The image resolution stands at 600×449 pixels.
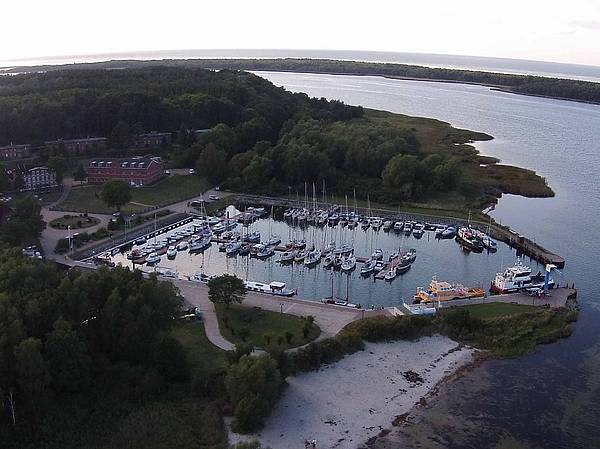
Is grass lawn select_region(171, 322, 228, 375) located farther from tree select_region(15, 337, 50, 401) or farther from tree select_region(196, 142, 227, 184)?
tree select_region(196, 142, 227, 184)

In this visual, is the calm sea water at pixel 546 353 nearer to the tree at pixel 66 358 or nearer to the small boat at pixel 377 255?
the small boat at pixel 377 255

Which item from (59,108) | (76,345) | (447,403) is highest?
(59,108)

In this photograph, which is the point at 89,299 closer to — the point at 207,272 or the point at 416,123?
the point at 207,272

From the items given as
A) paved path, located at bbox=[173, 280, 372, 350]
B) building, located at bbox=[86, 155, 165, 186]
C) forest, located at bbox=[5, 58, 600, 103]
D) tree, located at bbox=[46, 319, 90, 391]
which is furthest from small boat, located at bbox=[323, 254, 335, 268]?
forest, located at bbox=[5, 58, 600, 103]

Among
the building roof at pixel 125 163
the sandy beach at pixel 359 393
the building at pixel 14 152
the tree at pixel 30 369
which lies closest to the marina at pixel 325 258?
the sandy beach at pixel 359 393

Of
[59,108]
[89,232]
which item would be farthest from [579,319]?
[59,108]

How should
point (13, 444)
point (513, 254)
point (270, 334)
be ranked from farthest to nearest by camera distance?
1. point (513, 254)
2. point (270, 334)
3. point (13, 444)
